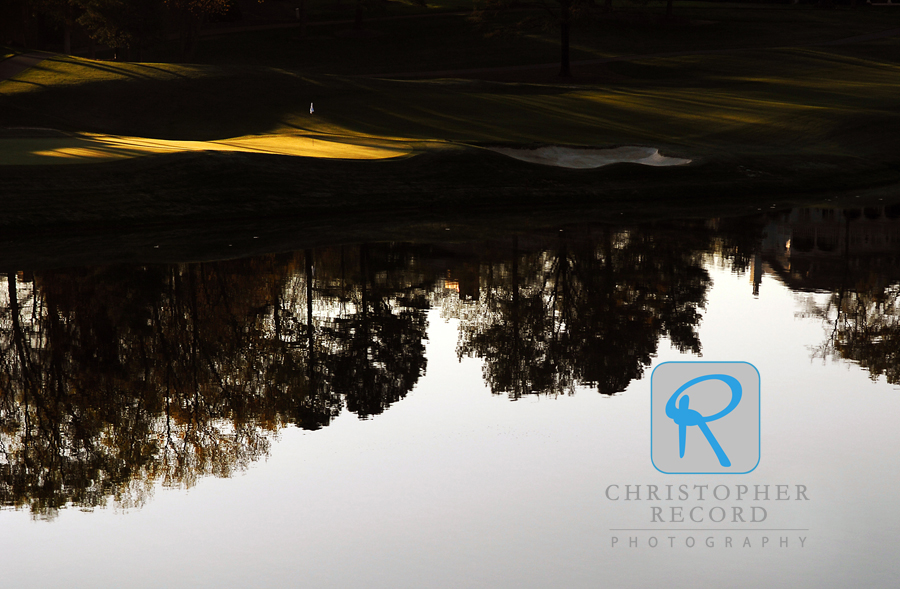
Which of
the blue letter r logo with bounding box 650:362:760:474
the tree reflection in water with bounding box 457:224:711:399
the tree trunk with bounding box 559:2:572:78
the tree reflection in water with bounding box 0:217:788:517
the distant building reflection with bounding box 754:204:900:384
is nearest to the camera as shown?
the blue letter r logo with bounding box 650:362:760:474

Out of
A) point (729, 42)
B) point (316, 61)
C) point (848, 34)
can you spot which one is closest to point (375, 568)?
point (316, 61)

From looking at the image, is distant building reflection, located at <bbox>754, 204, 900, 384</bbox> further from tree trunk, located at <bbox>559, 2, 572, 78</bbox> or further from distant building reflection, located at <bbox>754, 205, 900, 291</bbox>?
tree trunk, located at <bbox>559, 2, 572, 78</bbox>

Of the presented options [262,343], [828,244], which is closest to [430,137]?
[828,244]

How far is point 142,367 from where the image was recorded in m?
12.9

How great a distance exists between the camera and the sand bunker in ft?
125

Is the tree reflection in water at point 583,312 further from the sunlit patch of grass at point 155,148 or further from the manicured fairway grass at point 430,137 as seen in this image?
the sunlit patch of grass at point 155,148

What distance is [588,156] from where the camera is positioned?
39.2 metres

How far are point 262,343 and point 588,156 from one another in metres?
26.8

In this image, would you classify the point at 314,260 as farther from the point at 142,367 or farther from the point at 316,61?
the point at 316,61

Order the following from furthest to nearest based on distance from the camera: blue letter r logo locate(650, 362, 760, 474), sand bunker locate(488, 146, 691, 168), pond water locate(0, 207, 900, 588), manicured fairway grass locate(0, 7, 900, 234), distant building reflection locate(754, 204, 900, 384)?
sand bunker locate(488, 146, 691, 168), manicured fairway grass locate(0, 7, 900, 234), distant building reflection locate(754, 204, 900, 384), blue letter r logo locate(650, 362, 760, 474), pond water locate(0, 207, 900, 588)

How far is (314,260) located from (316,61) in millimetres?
65995

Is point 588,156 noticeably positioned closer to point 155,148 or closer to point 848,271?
point 155,148

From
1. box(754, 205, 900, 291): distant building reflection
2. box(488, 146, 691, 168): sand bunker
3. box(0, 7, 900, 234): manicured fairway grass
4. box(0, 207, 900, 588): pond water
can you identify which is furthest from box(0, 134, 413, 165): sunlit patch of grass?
box(754, 205, 900, 291): distant building reflection

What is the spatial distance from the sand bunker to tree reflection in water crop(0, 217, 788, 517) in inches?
591
